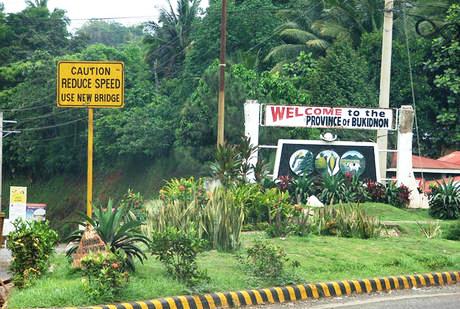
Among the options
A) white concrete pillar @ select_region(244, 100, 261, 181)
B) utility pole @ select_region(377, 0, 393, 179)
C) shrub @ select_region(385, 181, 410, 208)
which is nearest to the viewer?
shrub @ select_region(385, 181, 410, 208)

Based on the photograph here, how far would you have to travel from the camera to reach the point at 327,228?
1959 centimetres

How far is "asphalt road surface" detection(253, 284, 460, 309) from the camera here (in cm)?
1285

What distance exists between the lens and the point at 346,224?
1931 cm

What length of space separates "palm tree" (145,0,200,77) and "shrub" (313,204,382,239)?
124 feet

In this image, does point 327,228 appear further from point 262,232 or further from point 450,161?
point 450,161

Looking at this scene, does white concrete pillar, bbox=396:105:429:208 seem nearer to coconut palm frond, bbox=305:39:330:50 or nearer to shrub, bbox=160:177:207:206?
shrub, bbox=160:177:207:206


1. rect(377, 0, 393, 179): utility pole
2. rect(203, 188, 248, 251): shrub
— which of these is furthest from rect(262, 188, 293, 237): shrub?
rect(377, 0, 393, 179): utility pole

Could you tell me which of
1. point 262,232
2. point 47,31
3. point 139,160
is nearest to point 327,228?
point 262,232

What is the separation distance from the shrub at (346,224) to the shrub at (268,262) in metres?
5.63

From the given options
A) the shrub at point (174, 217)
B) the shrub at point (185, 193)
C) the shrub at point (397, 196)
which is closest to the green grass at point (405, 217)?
the shrub at point (397, 196)

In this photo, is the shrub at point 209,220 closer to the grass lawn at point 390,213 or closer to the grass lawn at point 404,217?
the grass lawn at point 404,217

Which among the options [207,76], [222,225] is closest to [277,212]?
[222,225]

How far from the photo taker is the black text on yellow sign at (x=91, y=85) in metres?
13.9

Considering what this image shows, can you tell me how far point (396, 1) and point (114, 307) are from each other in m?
27.4
